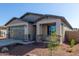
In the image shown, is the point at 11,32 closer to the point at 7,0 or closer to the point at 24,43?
the point at 24,43

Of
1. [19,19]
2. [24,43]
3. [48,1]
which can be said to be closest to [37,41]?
[24,43]

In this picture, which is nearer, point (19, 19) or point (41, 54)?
point (41, 54)

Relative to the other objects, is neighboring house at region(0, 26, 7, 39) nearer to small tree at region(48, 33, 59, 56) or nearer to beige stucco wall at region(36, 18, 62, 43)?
beige stucco wall at region(36, 18, 62, 43)

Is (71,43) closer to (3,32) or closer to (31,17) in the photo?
(31,17)

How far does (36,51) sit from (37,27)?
0.93 m

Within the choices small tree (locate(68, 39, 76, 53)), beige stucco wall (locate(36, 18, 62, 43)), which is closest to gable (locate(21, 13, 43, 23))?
beige stucco wall (locate(36, 18, 62, 43))

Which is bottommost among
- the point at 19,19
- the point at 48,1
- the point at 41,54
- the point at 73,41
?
the point at 41,54

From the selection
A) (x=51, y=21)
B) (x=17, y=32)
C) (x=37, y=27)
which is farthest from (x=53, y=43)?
(x=17, y=32)

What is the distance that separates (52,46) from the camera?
568 centimetres

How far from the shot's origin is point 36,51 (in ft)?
19.0

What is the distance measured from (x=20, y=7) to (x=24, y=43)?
3.60 ft

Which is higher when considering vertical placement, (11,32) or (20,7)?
(20,7)

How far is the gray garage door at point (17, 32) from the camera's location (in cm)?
621

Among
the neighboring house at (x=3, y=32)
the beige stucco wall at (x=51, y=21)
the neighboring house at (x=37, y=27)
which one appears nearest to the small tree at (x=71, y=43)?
the neighboring house at (x=37, y=27)
